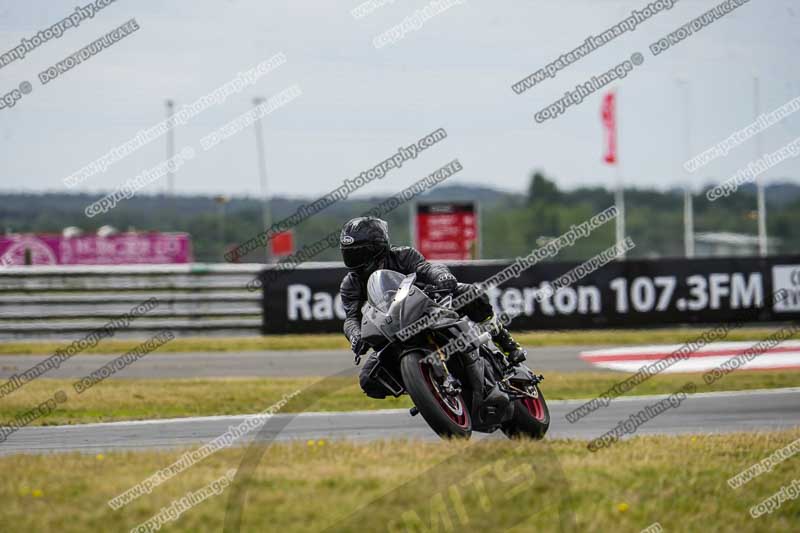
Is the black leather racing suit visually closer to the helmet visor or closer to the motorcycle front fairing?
the helmet visor

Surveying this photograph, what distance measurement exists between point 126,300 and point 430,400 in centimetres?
1564

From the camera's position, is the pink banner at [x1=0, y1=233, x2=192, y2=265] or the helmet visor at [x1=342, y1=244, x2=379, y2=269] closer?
the helmet visor at [x1=342, y1=244, x2=379, y2=269]

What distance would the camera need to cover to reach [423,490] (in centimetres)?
556

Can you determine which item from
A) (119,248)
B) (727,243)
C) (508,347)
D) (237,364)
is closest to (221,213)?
(119,248)

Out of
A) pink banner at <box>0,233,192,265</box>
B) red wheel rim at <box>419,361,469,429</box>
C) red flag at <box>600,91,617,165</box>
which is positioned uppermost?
red flag at <box>600,91,617,165</box>

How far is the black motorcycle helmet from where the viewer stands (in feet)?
25.6

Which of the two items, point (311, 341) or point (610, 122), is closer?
point (311, 341)

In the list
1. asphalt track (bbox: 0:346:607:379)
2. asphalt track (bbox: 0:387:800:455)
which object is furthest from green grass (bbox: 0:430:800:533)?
asphalt track (bbox: 0:346:607:379)

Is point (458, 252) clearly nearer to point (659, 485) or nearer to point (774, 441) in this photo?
point (774, 441)

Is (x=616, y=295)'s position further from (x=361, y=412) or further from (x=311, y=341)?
(x=361, y=412)

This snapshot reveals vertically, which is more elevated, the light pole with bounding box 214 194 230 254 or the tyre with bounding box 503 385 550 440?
the light pole with bounding box 214 194 230 254

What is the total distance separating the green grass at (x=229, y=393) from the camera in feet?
38.6

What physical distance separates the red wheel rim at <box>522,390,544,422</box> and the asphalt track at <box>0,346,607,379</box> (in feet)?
21.9

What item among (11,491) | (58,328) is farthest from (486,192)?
(11,491)
